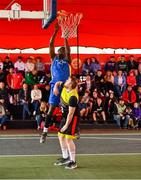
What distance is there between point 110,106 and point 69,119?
11753 millimetres

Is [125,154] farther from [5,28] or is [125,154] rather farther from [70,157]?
[5,28]

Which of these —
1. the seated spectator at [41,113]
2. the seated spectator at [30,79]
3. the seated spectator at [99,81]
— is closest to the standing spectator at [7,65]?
the seated spectator at [30,79]

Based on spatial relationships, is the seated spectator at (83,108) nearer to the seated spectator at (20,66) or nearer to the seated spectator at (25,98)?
the seated spectator at (25,98)

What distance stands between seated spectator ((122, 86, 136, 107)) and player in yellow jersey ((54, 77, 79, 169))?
1191cm

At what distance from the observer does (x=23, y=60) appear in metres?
24.9

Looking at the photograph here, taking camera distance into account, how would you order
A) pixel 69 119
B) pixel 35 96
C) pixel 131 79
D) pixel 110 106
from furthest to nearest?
pixel 131 79 → pixel 110 106 → pixel 35 96 → pixel 69 119

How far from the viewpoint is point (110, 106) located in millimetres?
22281

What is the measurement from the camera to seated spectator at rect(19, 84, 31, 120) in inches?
855

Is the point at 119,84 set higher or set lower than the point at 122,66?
lower

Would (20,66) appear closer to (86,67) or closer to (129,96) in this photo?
(86,67)

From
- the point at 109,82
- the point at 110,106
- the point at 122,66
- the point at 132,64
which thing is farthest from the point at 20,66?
the point at 132,64

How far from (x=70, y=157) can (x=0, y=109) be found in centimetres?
1038

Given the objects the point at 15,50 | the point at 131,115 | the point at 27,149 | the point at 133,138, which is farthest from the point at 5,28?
the point at 27,149

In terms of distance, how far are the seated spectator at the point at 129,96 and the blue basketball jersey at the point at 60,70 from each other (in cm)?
1106
